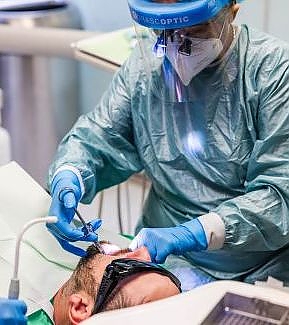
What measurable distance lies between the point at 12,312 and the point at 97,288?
0.24 meters

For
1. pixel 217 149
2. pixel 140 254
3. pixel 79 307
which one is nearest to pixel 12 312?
pixel 79 307

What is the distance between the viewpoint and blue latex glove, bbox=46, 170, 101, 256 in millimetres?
1611

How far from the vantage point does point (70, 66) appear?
10.9 feet

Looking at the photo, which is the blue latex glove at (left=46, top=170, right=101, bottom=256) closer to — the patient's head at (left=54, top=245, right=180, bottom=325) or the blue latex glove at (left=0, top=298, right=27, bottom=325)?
the patient's head at (left=54, top=245, right=180, bottom=325)

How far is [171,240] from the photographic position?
1.58 m

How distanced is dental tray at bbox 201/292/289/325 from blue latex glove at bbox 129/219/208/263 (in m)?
0.34

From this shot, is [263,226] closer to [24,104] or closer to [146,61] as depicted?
[146,61]

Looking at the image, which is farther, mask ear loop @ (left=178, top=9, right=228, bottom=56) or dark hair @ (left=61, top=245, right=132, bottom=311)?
mask ear loop @ (left=178, top=9, right=228, bottom=56)

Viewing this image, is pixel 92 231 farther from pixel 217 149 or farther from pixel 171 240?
pixel 217 149


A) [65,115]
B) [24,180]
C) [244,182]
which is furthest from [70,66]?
[244,182]

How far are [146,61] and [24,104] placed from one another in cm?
148

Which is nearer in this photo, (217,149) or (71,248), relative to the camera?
(71,248)

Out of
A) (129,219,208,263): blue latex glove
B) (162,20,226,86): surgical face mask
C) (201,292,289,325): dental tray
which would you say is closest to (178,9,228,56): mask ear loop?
(162,20,226,86): surgical face mask

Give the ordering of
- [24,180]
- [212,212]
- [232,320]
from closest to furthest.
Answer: [232,320] → [212,212] → [24,180]
